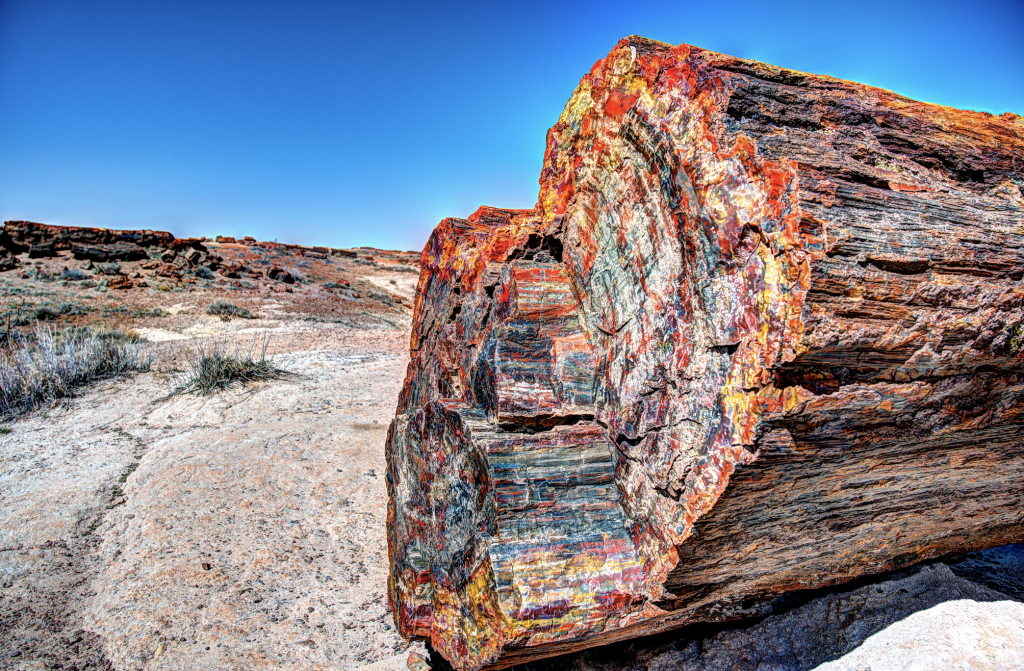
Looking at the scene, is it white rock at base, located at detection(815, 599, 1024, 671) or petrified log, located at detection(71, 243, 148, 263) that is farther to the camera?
petrified log, located at detection(71, 243, 148, 263)

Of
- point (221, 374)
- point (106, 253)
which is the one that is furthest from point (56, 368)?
point (106, 253)

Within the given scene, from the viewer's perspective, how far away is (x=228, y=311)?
11.1 m

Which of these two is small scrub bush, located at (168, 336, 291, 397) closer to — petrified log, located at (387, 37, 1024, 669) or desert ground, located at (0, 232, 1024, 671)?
desert ground, located at (0, 232, 1024, 671)

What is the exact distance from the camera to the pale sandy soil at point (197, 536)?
2594mm

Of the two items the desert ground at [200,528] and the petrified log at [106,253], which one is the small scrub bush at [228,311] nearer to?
the desert ground at [200,528]

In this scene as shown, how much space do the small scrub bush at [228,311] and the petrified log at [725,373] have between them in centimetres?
951

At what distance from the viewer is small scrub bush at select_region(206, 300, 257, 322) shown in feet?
35.4

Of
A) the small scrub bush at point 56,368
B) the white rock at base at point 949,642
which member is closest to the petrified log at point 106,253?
the small scrub bush at point 56,368

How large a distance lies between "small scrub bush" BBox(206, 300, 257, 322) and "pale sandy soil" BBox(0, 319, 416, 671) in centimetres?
506

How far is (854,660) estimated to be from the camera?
2.14 meters

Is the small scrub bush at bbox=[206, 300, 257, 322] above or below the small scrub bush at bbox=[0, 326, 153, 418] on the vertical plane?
above

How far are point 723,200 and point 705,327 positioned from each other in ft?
1.29

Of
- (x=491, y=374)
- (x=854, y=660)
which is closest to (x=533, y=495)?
(x=491, y=374)

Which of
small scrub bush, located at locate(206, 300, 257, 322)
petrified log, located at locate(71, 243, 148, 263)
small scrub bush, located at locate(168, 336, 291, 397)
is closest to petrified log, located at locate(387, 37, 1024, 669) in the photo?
small scrub bush, located at locate(168, 336, 291, 397)
